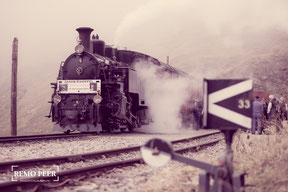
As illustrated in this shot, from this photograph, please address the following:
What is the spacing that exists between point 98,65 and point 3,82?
47.5 meters

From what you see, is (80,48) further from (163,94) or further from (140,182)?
(140,182)

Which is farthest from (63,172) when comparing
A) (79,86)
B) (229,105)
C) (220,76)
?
(220,76)

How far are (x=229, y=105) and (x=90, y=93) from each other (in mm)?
11031

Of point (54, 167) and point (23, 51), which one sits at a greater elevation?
point (23, 51)

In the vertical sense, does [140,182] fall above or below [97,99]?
below

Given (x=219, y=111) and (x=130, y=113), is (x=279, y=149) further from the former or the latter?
(x=130, y=113)

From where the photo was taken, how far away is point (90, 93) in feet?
47.0

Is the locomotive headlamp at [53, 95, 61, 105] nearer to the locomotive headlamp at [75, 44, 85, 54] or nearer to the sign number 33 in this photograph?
the locomotive headlamp at [75, 44, 85, 54]

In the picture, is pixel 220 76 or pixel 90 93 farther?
pixel 220 76

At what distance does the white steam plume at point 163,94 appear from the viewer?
16.8 meters

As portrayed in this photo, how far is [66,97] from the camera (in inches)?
572

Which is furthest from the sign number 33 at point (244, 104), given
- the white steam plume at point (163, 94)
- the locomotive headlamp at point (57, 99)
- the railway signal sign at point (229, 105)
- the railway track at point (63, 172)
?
the white steam plume at point (163, 94)

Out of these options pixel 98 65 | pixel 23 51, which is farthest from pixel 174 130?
pixel 23 51

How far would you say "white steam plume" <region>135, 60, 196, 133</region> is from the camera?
16.8 m
